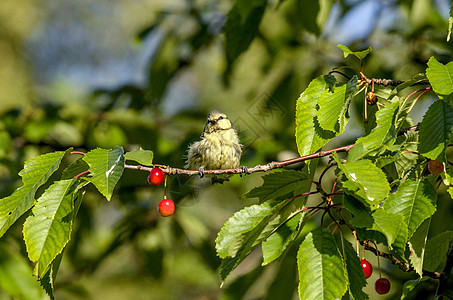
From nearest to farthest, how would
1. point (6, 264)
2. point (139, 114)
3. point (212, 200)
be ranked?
point (6, 264) → point (139, 114) → point (212, 200)

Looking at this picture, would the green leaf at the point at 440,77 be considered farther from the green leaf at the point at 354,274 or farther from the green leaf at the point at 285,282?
the green leaf at the point at 285,282

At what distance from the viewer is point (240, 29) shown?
255cm

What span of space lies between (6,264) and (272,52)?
2.37 metres

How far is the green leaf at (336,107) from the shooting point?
5.11ft

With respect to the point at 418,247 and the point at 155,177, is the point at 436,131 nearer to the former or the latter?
the point at 418,247

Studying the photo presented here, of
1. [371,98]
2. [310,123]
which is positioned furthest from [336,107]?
[371,98]

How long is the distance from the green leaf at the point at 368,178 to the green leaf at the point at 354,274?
9.7 inches

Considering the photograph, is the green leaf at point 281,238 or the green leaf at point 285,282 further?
the green leaf at point 285,282

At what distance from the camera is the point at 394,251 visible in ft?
4.62

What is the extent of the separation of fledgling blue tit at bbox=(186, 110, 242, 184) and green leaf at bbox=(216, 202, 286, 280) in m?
1.03

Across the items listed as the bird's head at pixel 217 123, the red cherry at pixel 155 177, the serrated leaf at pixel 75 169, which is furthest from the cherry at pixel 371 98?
the bird's head at pixel 217 123

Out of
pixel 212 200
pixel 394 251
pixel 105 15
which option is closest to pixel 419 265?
pixel 394 251

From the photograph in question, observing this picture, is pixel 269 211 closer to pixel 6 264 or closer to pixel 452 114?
pixel 452 114

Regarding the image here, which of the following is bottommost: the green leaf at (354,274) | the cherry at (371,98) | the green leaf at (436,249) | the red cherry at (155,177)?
the green leaf at (436,249)
